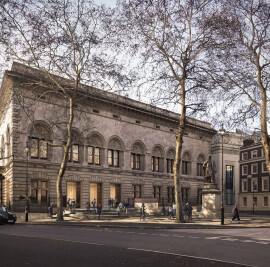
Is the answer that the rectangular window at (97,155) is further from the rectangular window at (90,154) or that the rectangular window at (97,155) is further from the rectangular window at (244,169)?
the rectangular window at (244,169)

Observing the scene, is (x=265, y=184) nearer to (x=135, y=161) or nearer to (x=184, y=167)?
(x=184, y=167)

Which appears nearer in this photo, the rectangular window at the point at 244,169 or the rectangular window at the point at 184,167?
the rectangular window at the point at 184,167

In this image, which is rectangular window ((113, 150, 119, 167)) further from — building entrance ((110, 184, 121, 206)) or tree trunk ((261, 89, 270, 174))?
tree trunk ((261, 89, 270, 174))

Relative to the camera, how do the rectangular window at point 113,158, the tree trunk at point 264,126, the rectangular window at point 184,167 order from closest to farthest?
the tree trunk at point 264,126, the rectangular window at point 113,158, the rectangular window at point 184,167

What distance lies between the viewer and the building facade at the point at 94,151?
40500 millimetres

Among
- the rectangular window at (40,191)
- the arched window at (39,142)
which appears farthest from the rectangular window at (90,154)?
the rectangular window at (40,191)

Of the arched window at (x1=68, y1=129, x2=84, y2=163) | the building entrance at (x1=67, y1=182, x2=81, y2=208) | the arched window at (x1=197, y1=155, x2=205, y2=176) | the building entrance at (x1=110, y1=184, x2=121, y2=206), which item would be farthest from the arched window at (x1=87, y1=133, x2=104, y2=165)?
the arched window at (x1=197, y1=155, x2=205, y2=176)

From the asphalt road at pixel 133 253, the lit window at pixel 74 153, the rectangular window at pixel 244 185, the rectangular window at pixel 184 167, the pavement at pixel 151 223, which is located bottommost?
the pavement at pixel 151 223

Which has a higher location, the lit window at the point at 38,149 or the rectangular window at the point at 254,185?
the lit window at the point at 38,149

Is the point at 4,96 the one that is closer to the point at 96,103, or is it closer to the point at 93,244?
the point at 96,103

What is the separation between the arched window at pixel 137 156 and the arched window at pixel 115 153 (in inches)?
87.2

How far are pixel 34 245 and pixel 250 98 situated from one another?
66.6 ft

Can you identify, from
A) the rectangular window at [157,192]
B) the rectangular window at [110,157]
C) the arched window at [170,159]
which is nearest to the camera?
the rectangular window at [110,157]

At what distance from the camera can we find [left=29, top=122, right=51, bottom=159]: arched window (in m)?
42.2
